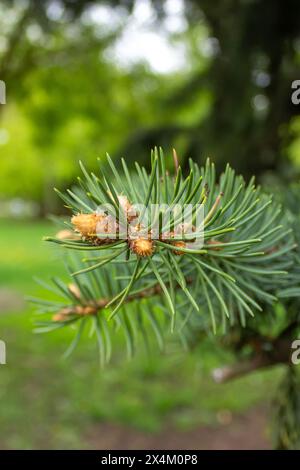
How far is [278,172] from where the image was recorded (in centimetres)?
240

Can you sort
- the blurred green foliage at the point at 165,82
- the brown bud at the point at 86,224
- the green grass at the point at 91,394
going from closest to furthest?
the brown bud at the point at 86,224
the blurred green foliage at the point at 165,82
the green grass at the point at 91,394

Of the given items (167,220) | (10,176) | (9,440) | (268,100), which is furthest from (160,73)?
(10,176)

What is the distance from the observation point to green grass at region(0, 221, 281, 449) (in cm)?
264

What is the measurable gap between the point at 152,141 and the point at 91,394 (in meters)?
1.59

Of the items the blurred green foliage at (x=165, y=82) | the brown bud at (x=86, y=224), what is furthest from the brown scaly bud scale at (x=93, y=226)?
the blurred green foliage at (x=165, y=82)

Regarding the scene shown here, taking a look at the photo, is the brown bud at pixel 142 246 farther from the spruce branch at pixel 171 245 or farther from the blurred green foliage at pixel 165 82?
the blurred green foliage at pixel 165 82

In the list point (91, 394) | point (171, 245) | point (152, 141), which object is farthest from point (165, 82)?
point (171, 245)

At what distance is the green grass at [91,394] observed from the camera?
2.64 meters

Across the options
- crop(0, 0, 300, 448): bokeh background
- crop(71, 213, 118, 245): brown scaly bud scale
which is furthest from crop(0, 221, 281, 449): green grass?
crop(71, 213, 118, 245): brown scaly bud scale

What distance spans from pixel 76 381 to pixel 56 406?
364 mm

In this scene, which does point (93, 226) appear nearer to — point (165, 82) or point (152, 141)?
point (152, 141)

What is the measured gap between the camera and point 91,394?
10.1ft

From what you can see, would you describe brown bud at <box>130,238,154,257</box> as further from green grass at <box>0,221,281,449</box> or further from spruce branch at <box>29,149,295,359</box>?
green grass at <box>0,221,281,449</box>

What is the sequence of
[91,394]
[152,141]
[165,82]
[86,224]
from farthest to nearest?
[165,82] < [91,394] < [152,141] < [86,224]
